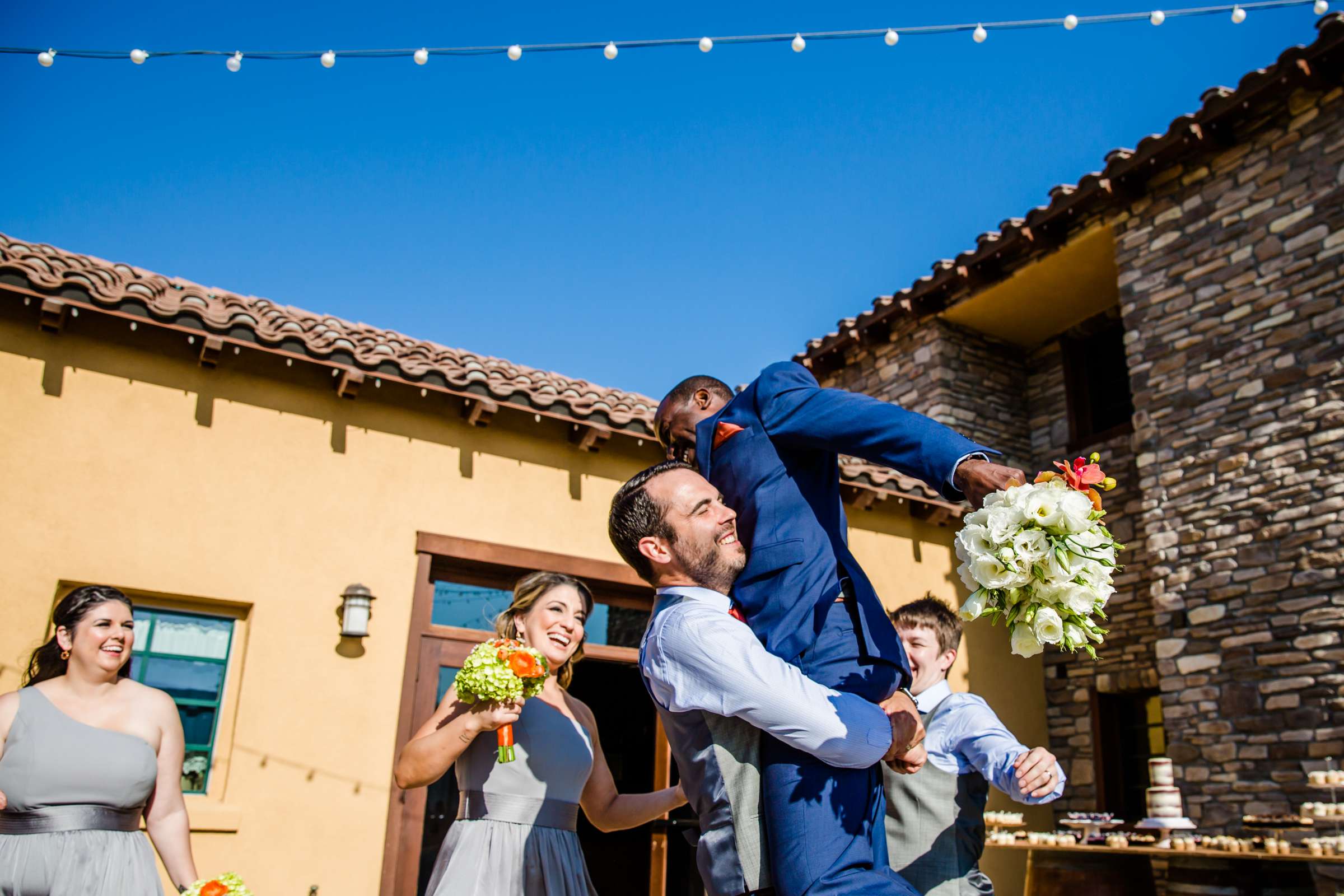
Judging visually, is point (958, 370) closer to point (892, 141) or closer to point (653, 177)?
point (892, 141)

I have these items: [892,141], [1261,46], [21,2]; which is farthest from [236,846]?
[1261,46]

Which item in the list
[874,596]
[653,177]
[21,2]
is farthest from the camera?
[653,177]

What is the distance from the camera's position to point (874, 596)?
195 cm

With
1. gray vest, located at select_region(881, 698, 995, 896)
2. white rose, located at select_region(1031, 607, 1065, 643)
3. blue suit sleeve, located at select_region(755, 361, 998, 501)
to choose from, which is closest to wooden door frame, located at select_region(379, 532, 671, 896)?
gray vest, located at select_region(881, 698, 995, 896)

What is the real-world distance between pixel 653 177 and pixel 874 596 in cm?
693

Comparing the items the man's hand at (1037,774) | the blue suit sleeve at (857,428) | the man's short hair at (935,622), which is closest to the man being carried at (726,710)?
the blue suit sleeve at (857,428)

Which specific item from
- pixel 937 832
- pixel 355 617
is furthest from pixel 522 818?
pixel 355 617

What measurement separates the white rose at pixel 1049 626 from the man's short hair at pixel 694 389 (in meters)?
0.94

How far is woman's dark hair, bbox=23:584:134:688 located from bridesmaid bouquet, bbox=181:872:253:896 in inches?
51.7

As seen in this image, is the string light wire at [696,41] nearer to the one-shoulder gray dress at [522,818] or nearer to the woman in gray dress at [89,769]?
the woman in gray dress at [89,769]

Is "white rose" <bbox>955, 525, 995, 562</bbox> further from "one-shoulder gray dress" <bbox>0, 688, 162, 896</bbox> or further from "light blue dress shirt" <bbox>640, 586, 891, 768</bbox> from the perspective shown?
"one-shoulder gray dress" <bbox>0, 688, 162, 896</bbox>

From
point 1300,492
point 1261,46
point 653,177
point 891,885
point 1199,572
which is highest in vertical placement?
point 1261,46

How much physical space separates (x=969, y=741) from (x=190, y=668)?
436 cm

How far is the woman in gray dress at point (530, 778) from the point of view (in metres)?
3.06
